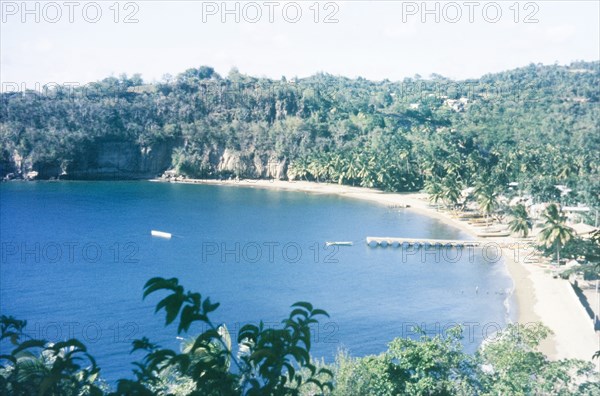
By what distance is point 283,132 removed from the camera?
305 ft

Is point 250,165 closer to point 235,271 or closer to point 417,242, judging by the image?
point 417,242

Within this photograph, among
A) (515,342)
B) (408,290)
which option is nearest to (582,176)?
(408,290)

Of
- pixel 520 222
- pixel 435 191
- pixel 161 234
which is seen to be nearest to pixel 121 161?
pixel 161 234

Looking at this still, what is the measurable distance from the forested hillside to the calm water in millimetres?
15282

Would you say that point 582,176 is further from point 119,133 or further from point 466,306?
point 119,133

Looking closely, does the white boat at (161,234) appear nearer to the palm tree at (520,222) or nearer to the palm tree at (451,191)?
the palm tree at (451,191)

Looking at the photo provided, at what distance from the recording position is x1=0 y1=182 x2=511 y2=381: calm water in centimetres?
2833

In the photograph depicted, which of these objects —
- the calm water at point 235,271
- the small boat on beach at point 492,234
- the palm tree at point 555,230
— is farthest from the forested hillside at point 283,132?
the palm tree at point 555,230

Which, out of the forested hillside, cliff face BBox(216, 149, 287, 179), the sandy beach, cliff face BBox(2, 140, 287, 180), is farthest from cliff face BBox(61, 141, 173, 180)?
the sandy beach

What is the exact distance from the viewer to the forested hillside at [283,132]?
250ft

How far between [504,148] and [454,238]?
32.9 m

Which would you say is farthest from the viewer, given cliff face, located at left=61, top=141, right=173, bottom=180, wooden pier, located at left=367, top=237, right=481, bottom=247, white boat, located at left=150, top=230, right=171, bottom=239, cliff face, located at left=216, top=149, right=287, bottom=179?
cliff face, located at left=61, top=141, right=173, bottom=180

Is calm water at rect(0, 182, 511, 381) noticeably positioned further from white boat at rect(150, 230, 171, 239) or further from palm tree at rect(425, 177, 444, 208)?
palm tree at rect(425, 177, 444, 208)

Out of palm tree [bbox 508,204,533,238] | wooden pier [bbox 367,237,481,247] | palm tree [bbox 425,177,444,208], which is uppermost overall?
palm tree [bbox 425,177,444,208]
